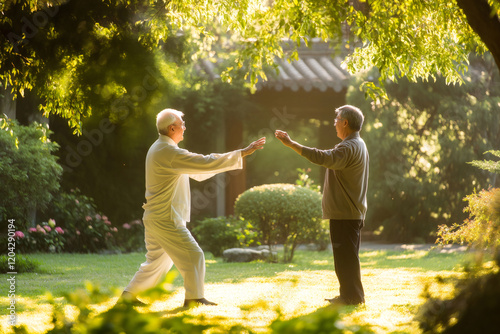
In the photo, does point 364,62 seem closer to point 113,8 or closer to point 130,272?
point 113,8

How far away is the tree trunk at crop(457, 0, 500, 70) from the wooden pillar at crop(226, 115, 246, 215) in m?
10.9

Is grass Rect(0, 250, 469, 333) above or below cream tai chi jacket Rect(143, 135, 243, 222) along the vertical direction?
below

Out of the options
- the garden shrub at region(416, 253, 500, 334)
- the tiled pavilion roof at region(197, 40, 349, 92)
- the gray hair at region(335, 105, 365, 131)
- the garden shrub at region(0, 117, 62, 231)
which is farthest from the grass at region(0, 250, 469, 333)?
the tiled pavilion roof at region(197, 40, 349, 92)

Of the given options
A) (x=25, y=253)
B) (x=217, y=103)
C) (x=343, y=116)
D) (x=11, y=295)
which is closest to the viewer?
(x=343, y=116)

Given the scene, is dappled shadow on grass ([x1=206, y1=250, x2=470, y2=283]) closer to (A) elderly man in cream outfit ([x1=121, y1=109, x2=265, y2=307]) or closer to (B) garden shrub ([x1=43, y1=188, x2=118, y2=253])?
(B) garden shrub ([x1=43, y1=188, x2=118, y2=253])

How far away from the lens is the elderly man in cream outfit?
5.64 m

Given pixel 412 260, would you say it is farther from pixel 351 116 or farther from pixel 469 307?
pixel 469 307

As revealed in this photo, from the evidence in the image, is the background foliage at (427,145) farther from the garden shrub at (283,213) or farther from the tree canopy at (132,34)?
the tree canopy at (132,34)

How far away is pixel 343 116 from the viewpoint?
Answer: 5.75m

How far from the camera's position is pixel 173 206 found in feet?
18.7

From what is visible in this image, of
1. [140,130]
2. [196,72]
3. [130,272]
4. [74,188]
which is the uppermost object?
[196,72]

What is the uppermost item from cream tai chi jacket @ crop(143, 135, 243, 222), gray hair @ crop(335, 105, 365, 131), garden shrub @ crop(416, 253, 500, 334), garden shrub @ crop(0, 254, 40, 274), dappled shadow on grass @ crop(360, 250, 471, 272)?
gray hair @ crop(335, 105, 365, 131)

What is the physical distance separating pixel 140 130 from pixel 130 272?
4.17 meters

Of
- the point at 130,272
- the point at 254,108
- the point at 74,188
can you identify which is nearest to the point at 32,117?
the point at 74,188
